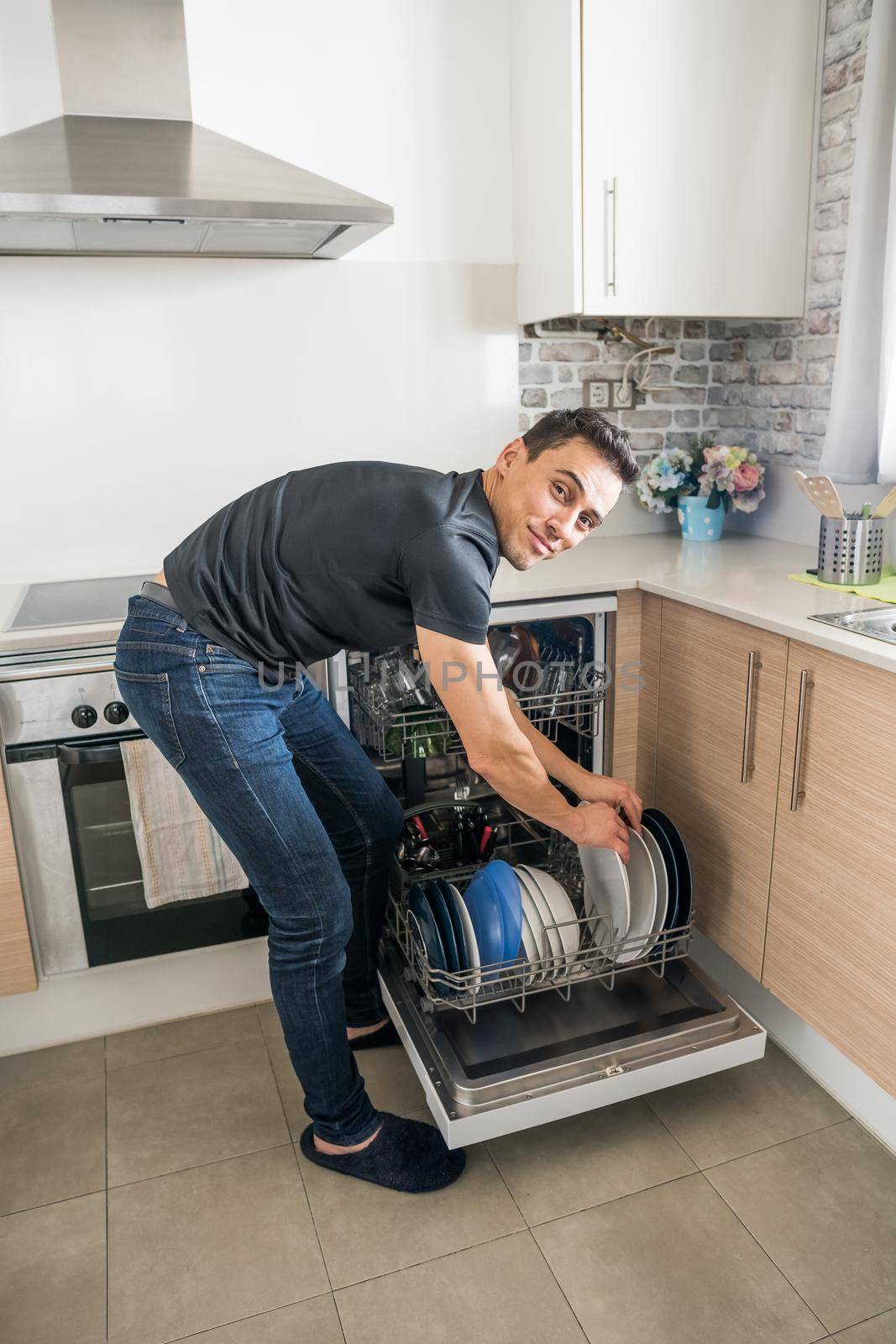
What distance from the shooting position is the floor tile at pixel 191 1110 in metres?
1.72

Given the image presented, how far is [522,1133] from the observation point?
1.74 metres

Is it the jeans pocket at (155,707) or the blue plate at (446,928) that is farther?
the blue plate at (446,928)

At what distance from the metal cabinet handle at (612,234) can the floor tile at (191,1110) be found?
1.86 metres

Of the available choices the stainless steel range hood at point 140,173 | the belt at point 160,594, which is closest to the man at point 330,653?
the belt at point 160,594

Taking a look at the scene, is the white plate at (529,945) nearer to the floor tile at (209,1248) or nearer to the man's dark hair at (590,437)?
the floor tile at (209,1248)

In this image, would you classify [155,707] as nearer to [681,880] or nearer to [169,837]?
[169,837]

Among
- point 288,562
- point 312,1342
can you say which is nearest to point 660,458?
point 288,562

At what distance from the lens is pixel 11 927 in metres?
1.83

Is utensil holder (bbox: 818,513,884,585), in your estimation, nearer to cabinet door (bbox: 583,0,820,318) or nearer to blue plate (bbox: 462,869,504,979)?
cabinet door (bbox: 583,0,820,318)

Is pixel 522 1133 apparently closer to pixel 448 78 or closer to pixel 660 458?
pixel 660 458

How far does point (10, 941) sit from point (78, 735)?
0.42 meters

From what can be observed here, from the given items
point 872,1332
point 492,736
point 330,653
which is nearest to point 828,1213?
point 872,1332

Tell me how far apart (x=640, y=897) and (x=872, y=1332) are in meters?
0.72

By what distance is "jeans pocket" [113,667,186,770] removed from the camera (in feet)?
4.68
